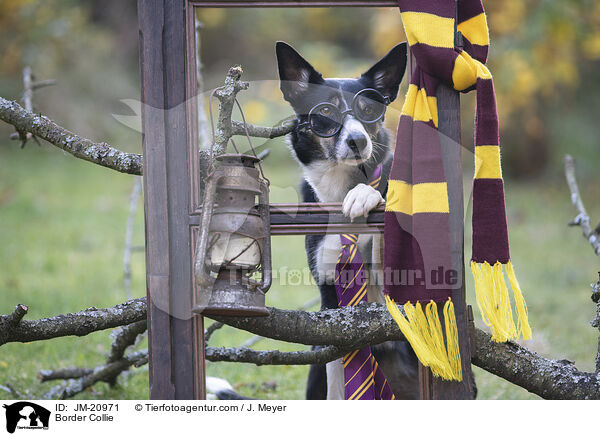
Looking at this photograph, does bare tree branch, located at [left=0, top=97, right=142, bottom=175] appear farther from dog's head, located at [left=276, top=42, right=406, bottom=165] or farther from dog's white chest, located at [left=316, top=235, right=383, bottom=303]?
dog's white chest, located at [left=316, top=235, right=383, bottom=303]

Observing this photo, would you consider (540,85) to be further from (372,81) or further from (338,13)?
(372,81)

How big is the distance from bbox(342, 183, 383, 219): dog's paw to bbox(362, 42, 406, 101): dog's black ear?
0.47 meters

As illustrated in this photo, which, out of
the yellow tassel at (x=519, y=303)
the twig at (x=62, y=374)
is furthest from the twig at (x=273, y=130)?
the twig at (x=62, y=374)

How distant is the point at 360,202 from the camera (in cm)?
217

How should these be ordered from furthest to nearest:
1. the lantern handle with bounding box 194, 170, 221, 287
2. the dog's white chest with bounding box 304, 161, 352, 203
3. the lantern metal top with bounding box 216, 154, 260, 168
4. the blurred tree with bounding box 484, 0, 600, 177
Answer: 1. the blurred tree with bounding box 484, 0, 600, 177
2. the dog's white chest with bounding box 304, 161, 352, 203
3. the lantern metal top with bounding box 216, 154, 260, 168
4. the lantern handle with bounding box 194, 170, 221, 287

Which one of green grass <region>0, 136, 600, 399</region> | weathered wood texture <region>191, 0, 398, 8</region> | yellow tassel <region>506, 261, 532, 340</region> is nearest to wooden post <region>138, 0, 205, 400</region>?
weathered wood texture <region>191, 0, 398, 8</region>

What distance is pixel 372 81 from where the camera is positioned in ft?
8.11

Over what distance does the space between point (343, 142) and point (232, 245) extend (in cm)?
67

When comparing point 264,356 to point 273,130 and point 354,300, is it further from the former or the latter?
point 273,130

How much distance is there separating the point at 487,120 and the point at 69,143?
1.53m

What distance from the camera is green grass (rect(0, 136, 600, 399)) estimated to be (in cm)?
342

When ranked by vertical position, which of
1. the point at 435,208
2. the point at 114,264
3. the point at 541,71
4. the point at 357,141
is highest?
the point at 541,71

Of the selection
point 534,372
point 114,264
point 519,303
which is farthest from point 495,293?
point 114,264
